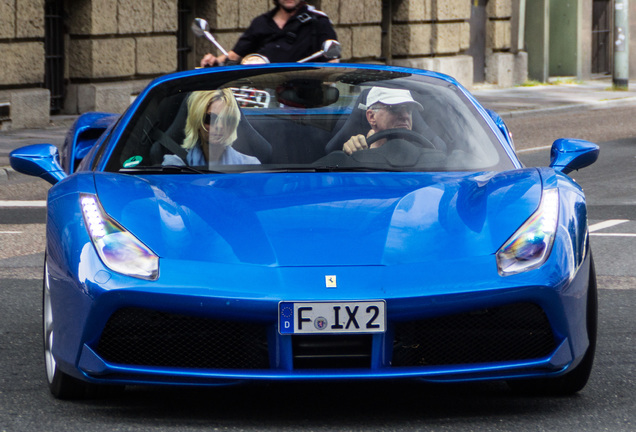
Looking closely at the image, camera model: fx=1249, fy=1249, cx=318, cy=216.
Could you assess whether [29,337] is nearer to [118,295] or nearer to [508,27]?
[118,295]

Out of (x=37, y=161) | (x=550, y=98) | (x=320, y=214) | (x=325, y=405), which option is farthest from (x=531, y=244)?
(x=550, y=98)

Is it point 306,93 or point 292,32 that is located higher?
point 292,32

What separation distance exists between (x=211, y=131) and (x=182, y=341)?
55.1 inches

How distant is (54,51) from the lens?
17.8m

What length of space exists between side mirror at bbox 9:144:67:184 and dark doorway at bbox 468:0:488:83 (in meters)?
22.4

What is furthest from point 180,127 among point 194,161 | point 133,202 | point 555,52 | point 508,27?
point 555,52

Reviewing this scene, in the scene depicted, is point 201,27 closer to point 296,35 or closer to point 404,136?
point 296,35

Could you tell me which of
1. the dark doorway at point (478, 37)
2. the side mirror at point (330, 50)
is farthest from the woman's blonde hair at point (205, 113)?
the dark doorway at point (478, 37)

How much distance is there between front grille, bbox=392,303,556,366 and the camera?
3.70 meters

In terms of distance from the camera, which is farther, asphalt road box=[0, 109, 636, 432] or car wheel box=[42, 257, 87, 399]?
car wheel box=[42, 257, 87, 399]

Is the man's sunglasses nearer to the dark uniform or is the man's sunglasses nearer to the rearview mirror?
the rearview mirror

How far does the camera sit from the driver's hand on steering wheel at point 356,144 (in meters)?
4.99

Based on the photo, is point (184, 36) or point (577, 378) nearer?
point (577, 378)

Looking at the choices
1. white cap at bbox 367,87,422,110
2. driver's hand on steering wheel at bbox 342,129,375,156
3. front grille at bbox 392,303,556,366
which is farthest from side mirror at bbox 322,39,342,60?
front grille at bbox 392,303,556,366
